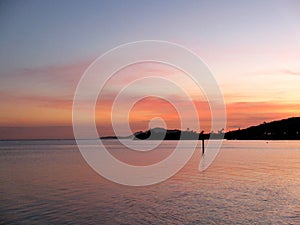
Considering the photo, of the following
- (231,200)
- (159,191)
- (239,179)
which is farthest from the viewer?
(239,179)

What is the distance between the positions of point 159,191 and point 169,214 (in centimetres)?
925

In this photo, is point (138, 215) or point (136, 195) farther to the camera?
point (136, 195)

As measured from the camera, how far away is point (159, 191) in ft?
101

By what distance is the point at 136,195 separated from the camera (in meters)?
28.6

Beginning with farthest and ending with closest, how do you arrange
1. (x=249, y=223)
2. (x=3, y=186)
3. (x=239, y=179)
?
(x=239, y=179) → (x=3, y=186) → (x=249, y=223)

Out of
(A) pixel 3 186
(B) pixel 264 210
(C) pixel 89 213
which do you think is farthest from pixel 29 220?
(A) pixel 3 186

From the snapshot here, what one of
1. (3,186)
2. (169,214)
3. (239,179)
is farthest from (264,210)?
(3,186)

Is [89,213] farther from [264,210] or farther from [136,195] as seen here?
[264,210]

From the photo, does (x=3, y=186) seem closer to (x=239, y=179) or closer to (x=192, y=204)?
(x=192, y=204)

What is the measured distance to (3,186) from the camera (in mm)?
35688

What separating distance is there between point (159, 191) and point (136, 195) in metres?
2.82

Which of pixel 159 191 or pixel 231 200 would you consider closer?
pixel 231 200

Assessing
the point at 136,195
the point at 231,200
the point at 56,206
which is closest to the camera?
the point at 56,206

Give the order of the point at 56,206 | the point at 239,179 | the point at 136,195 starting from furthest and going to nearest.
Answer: the point at 239,179 → the point at 136,195 → the point at 56,206
